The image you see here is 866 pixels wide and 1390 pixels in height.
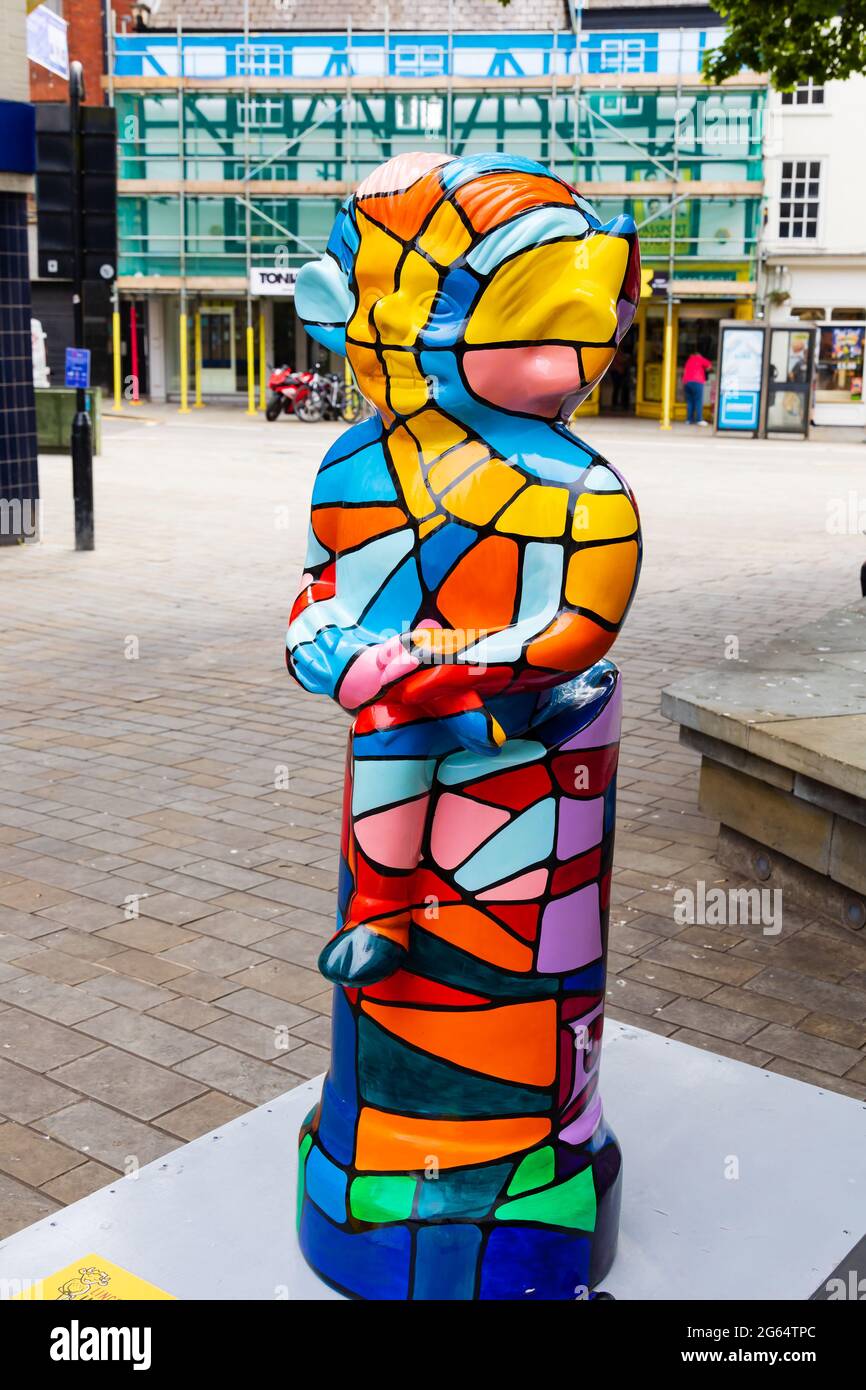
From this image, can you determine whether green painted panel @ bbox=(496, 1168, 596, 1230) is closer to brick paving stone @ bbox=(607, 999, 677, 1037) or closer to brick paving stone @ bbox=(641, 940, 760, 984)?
brick paving stone @ bbox=(607, 999, 677, 1037)

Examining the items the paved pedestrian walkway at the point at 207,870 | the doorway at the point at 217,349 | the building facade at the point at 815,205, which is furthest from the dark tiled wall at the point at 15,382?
the building facade at the point at 815,205

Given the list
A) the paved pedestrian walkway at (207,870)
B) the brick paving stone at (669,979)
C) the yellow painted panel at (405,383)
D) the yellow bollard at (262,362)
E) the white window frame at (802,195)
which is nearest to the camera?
the yellow painted panel at (405,383)

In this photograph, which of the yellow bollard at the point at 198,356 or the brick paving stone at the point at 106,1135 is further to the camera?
the yellow bollard at the point at 198,356

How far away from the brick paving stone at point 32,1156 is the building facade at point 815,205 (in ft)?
96.7

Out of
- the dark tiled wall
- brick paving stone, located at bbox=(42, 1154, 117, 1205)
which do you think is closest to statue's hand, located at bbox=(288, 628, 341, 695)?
brick paving stone, located at bbox=(42, 1154, 117, 1205)

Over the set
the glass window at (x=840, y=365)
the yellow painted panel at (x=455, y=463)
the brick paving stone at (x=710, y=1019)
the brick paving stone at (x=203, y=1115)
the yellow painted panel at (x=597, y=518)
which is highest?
the glass window at (x=840, y=365)

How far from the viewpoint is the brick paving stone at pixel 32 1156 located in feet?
10.1

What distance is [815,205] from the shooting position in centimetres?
3044

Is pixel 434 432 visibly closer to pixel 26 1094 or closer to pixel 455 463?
pixel 455 463

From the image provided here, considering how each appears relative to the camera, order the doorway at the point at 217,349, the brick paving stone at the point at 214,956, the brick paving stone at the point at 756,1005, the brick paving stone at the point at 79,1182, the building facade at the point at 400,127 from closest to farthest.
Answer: the brick paving stone at the point at 79,1182
the brick paving stone at the point at 756,1005
the brick paving stone at the point at 214,956
the building facade at the point at 400,127
the doorway at the point at 217,349

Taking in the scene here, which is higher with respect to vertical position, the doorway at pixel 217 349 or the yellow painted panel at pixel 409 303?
the doorway at pixel 217 349

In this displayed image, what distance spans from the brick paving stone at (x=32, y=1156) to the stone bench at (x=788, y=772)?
2.43 metres

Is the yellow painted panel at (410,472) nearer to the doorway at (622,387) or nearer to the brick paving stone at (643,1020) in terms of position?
the brick paving stone at (643,1020)
